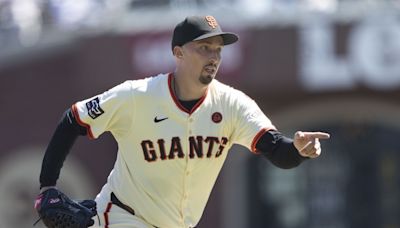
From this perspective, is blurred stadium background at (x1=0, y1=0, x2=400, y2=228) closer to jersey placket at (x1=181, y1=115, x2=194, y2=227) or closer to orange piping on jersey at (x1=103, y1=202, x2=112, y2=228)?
jersey placket at (x1=181, y1=115, x2=194, y2=227)

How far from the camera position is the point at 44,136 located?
15641 millimetres

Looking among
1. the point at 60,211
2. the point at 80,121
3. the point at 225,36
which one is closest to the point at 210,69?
the point at 225,36

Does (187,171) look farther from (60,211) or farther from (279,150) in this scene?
(60,211)

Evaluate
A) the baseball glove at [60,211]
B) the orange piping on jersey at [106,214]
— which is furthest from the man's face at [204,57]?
the baseball glove at [60,211]

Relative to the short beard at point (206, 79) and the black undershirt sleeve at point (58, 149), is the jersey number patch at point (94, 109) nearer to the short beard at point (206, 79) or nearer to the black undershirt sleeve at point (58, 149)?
the black undershirt sleeve at point (58, 149)

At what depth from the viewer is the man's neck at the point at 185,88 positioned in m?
6.60

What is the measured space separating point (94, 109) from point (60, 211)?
1.95 feet

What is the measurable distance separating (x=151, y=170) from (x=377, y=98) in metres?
8.73

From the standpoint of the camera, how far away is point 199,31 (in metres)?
6.47

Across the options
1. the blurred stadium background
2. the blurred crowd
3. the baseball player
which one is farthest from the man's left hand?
the blurred crowd

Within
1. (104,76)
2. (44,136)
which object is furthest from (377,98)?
(44,136)

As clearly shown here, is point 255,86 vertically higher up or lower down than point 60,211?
lower down

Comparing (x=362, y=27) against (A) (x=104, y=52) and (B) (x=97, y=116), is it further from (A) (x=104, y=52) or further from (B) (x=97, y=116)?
(B) (x=97, y=116)

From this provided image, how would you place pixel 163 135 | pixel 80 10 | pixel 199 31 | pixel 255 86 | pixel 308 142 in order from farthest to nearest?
pixel 80 10 → pixel 255 86 → pixel 163 135 → pixel 199 31 → pixel 308 142
